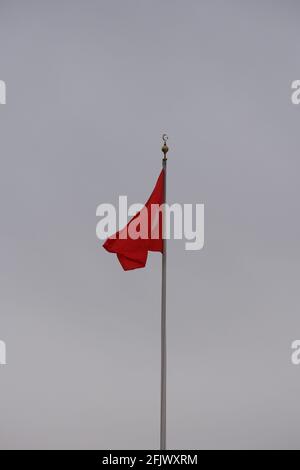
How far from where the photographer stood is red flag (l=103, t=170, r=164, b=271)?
100 ft

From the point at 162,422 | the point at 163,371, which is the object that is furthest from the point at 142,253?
the point at 162,422

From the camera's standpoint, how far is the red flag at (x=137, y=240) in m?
30.6

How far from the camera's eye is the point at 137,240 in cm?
3067

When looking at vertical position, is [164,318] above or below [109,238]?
below

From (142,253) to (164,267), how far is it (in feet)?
4.85
